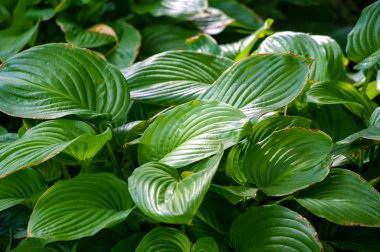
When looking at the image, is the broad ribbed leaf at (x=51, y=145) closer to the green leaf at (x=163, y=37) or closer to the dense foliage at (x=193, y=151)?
the dense foliage at (x=193, y=151)

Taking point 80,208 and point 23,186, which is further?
point 23,186

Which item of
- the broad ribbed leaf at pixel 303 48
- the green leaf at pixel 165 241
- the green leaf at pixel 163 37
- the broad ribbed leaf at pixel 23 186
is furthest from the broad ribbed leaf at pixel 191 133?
the green leaf at pixel 163 37

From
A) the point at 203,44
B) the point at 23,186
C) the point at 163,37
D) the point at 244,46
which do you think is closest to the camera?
the point at 23,186

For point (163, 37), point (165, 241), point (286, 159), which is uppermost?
point (286, 159)

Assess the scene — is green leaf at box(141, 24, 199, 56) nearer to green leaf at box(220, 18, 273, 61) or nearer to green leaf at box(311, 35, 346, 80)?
green leaf at box(220, 18, 273, 61)

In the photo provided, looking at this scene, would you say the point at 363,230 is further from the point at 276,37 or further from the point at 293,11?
the point at 293,11

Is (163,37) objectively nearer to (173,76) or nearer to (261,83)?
(173,76)

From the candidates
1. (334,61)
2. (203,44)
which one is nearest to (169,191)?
(334,61)
